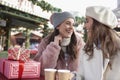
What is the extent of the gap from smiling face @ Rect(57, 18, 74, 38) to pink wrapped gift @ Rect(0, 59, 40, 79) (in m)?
0.40

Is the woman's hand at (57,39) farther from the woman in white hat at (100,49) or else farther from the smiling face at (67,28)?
the woman in white hat at (100,49)

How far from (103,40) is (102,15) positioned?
14 centimetres

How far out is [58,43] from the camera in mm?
1728

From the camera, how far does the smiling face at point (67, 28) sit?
5.78 ft

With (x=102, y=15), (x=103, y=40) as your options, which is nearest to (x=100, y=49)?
(x=103, y=40)

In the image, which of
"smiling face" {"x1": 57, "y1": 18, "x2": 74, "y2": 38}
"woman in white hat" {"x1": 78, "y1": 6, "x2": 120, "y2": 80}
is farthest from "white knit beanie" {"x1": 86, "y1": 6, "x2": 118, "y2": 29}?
"smiling face" {"x1": 57, "y1": 18, "x2": 74, "y2": 38}

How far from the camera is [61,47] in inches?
70.0

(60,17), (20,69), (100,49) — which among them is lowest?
(20,69)

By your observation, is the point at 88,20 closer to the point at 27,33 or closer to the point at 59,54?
the point at 59,54

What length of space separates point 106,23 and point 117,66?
24 centimetres

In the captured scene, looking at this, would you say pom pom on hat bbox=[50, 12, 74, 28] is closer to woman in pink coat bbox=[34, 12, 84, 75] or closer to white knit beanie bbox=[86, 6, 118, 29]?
woman in pink coat bbox=[34, 12, 84, 75]

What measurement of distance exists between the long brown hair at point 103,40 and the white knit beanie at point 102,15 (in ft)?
0.10

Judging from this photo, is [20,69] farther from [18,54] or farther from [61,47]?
[61,47]

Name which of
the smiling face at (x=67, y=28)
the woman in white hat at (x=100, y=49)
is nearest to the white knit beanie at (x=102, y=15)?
the woman in white hat at (x=100, y=49)
